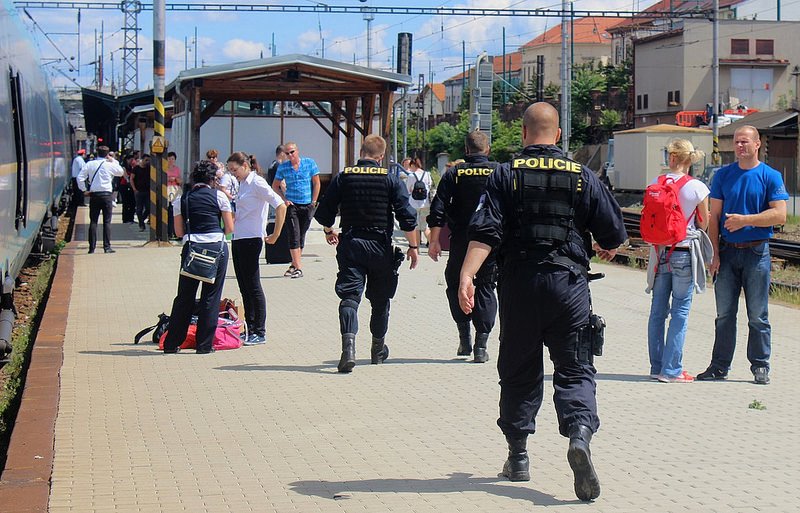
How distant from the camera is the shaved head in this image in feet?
18.8

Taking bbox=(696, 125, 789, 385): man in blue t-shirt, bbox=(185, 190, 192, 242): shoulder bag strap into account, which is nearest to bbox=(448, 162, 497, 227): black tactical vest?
bbox=(696, 125, 789, 385): man in blue t-shirt

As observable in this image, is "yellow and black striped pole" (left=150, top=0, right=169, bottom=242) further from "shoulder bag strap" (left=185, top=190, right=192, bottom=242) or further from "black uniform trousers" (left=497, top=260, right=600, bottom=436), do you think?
"black uniform trousers" (left=497, top=260, right=600, bottom=436)

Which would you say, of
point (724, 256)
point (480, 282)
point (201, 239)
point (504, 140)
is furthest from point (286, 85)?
point (504, 140)

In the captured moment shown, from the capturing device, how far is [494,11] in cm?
3444

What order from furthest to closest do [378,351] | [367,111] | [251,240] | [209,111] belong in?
[367,111] → [209,111] → [251,240] → [378,351]

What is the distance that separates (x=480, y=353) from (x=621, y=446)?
116 inches

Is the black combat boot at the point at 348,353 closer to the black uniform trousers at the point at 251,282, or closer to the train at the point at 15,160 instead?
the black uniform trousers at the point at 251,282

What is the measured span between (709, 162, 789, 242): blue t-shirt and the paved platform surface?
3.66 feet

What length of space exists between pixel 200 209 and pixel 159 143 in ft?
37.6

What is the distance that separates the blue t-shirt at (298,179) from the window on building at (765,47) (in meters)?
60.6

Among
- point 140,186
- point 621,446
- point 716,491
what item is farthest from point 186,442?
point 140,186

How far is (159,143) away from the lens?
21.1 meters

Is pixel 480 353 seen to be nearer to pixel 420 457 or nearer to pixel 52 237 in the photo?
pixel 420 457

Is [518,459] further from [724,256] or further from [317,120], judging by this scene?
[317,120]
